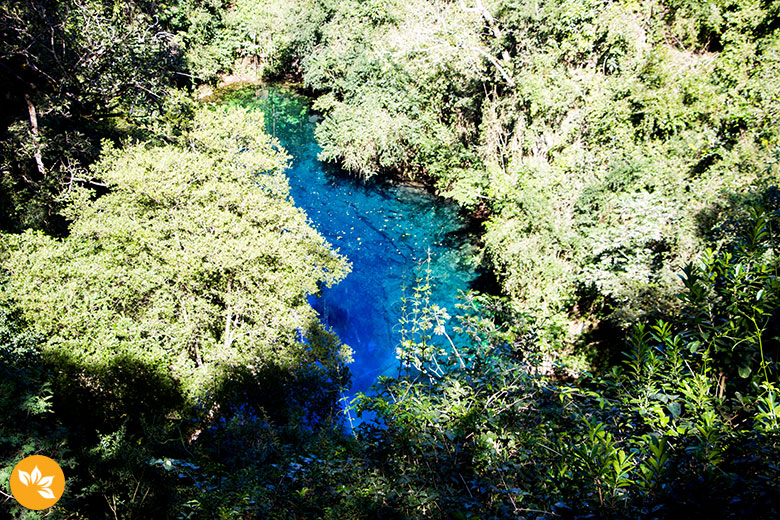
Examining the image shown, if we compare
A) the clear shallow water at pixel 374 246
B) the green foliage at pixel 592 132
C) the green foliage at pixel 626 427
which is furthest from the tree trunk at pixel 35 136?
the green foliage at pixel 626 427

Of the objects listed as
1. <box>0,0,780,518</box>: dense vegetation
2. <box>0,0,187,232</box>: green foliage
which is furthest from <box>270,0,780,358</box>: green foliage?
<box>0,0,187,232</box>: green foliage

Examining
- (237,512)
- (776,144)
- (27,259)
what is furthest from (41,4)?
(776,144)

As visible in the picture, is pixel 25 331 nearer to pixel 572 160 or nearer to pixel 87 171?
pixel 87 171

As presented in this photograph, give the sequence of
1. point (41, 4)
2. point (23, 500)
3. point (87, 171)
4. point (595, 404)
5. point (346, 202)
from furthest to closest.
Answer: point (346, 202)
point (87, 171)
point (41, 4)
point (23, 500)
point (595, 404)

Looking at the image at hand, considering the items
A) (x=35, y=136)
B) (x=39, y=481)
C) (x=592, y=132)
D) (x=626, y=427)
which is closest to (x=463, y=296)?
(x=626, y=427)

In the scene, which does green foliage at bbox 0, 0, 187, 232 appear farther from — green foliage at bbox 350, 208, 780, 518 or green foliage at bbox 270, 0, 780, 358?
green foliage at bbox 350, 208, 780, 518
